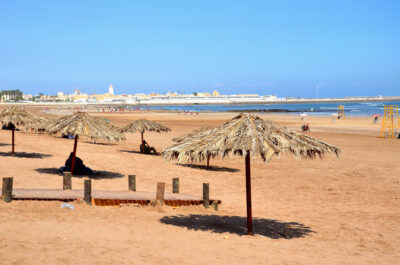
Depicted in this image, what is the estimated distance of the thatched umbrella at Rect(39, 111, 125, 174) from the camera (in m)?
12.2

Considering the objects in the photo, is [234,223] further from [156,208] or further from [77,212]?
[77,212]

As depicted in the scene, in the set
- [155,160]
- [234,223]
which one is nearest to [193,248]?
[234,223]

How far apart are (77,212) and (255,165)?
10.2 metres

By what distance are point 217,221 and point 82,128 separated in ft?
16.5

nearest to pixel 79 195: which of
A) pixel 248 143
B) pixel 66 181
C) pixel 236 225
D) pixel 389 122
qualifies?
pixel 66 181

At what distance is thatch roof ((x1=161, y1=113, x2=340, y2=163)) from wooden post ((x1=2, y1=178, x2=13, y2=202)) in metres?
3.36

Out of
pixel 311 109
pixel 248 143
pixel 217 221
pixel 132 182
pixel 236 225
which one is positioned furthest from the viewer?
pixel 311 109

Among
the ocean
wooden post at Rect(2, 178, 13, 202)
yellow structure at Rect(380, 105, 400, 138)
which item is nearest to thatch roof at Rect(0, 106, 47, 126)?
wooden post at Rect(2, 178, 13, 202)

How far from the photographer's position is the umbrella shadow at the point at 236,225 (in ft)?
28.4

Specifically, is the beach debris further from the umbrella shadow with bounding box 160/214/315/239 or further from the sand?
the umbrella shadow with bounding box 160/214/315/239

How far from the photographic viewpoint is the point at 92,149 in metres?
19.7

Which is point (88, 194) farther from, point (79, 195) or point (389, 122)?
point (389, 122)

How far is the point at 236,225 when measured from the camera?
9156 millimetres

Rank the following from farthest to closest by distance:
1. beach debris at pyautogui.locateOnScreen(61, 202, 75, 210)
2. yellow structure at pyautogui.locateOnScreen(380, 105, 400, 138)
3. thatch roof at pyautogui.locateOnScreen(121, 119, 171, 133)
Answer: yellow structure at pyautogui.locateOnScreen(380, 105, 400, 138) < thatch roof at pyautogui.locateOnScreen(121, 119, 171, 133) < beach debris at pyautogui.locateOnScreen(61, 202, 75, 210)
